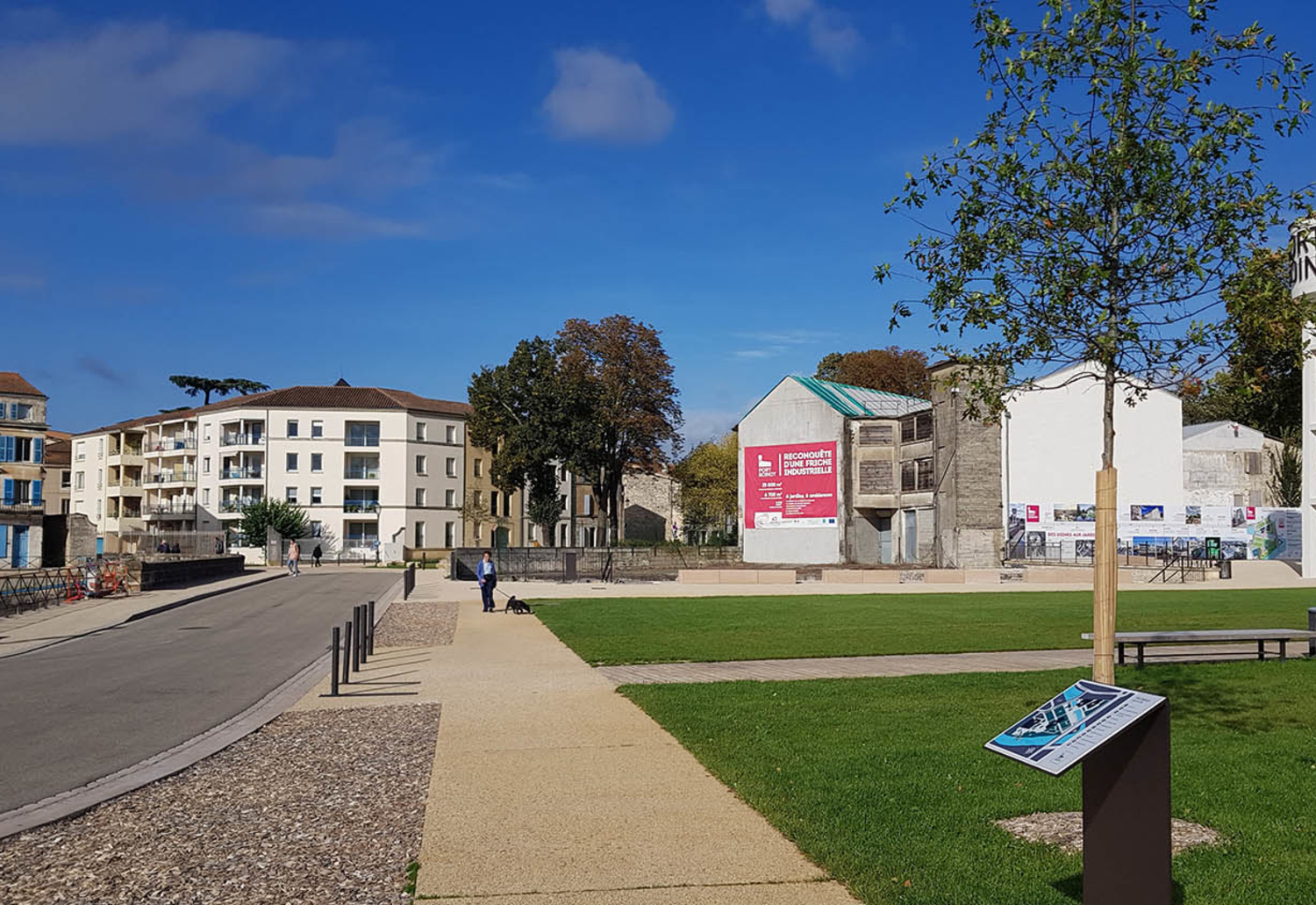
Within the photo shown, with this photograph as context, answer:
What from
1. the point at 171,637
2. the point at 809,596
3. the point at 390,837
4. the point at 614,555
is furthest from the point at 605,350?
the point at 390,837

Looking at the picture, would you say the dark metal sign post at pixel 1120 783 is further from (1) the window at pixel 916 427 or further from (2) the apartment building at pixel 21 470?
(2) the apartment building at pixel 21 470

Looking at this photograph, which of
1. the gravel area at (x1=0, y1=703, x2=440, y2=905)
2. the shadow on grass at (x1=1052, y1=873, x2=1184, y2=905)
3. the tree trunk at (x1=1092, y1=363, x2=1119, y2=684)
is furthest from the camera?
the tree trunk at (x1=1092, y1=363, x2=1119, y2=684)

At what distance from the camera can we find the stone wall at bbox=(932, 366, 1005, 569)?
56.9 meters

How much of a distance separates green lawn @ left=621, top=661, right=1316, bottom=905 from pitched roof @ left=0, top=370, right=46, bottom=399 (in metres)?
65.2

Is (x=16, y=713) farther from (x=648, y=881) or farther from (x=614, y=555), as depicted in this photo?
(x=614, y=555)

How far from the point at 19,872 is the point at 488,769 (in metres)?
3.36

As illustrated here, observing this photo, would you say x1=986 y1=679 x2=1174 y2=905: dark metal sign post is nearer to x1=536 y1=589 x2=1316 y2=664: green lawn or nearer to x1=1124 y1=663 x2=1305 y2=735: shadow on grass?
x1=1124 y1=663 x2=1305 y2=735: shadow on grass

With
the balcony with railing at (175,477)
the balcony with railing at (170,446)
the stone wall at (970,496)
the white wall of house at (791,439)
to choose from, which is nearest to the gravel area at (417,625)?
the stone wall at (970,496)

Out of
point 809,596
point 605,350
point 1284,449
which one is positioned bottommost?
point 809,596

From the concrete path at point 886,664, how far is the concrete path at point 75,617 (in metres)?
11.4

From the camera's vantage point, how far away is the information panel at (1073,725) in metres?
4.47

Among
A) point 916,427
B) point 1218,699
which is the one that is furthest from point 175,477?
point 1218,699

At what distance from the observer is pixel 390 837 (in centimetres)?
682

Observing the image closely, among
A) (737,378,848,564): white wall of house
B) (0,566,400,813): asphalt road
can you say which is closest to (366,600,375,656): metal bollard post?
(0,566,400,813): asphalt road
